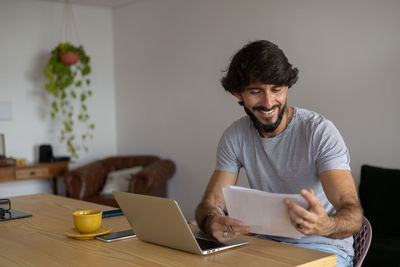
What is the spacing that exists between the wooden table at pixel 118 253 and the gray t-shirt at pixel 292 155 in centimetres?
44

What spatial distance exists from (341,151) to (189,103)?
335cm

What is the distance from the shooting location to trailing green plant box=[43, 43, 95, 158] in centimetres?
541

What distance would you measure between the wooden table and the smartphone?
0.03m

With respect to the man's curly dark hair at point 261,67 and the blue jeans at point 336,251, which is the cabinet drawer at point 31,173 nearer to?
the man's curly dark hair at point 261,67

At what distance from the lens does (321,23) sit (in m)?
3.85

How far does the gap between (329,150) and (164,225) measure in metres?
0.74

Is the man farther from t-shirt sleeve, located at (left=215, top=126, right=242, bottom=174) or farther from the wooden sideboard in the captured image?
the wooden sideboard

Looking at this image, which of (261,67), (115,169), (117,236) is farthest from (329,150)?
(115,169)

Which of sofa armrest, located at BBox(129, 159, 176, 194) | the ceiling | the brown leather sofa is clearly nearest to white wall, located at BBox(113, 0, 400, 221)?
the ceiling

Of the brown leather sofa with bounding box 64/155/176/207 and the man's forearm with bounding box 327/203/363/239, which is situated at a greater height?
the man's forearm with bounding box 327/203/363/239

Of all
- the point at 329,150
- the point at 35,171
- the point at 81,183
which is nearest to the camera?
the point at 329,150

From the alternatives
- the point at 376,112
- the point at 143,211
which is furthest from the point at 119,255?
the point at 376,112

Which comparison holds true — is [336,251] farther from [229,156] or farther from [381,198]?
[381,198]

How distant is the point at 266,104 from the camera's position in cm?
198
